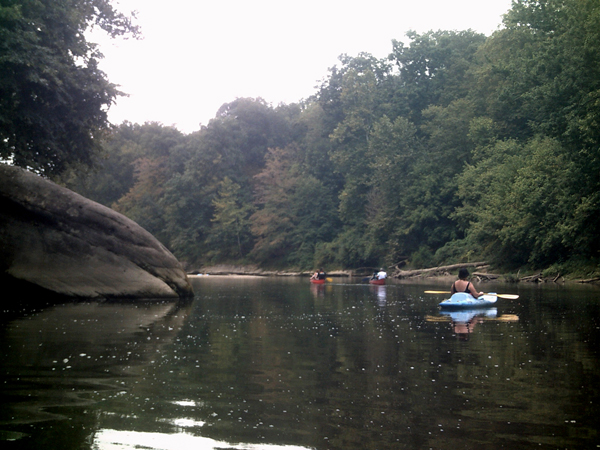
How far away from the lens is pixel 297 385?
284 inches

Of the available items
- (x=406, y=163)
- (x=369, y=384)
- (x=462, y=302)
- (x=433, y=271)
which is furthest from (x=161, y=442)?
(x=406, y=163)

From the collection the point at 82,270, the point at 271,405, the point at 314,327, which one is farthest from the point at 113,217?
the point at 271,405

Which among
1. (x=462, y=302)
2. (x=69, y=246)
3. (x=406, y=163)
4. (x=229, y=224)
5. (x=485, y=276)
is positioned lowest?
(x=462, y=302)

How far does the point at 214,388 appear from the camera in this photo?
23.0 ft

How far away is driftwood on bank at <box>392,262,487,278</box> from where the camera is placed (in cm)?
4271

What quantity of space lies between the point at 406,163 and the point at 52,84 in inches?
1583

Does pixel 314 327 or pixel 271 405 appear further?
pixel 314 327

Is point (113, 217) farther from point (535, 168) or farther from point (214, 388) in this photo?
point (535, 168)

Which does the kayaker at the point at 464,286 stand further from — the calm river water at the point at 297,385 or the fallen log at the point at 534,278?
the fallen log at the point at 534,278

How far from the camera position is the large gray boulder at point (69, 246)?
60.3ft

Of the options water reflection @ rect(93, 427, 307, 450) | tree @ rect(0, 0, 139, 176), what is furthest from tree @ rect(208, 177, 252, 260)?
water reflection @ rect(93, 427, 307, 450)

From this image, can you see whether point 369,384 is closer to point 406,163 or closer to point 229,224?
point 406,163

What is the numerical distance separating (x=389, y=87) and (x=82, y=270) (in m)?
53.1

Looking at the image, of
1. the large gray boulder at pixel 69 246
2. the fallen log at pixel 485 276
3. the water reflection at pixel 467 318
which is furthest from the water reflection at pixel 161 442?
the fallen log at pixel 485 276
